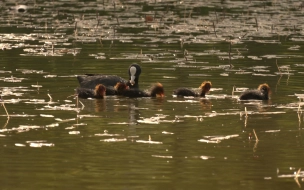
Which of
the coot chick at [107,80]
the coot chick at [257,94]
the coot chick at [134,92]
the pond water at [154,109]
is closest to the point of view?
the pond water at [154,109]

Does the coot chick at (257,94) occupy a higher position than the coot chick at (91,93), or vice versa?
the coot chick at (257,94)

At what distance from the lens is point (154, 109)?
14.4 meters

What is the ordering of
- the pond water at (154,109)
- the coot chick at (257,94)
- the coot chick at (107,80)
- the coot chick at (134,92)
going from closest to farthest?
the pond water at (154,109) → the coot chick at (257,94) → the coot chick at (134,92) → the coot chick at (107,80)

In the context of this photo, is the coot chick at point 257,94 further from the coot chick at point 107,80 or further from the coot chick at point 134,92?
the coot chick at point 107,80

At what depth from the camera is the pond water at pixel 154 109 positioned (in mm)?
9930

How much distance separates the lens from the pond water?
391 inches

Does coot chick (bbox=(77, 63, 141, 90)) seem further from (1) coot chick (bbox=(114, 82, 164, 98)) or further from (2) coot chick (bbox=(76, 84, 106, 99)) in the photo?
(2) coot chick (bbox=(76, 84, 106, 99))

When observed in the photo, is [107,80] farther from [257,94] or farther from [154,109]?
[257,94]

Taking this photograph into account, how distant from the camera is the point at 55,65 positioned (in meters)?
19.3

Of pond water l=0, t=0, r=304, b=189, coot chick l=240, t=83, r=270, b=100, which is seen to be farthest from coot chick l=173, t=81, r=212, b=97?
coot chick l=240, t=83, r=270, b=100

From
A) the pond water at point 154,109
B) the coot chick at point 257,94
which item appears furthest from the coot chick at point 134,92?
the coot chick at point 257,94

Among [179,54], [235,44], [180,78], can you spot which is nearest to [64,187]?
[180,78]

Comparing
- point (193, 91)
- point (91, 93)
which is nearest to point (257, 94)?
point (193, 91)

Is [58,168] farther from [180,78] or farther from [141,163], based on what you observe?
[180,78]
